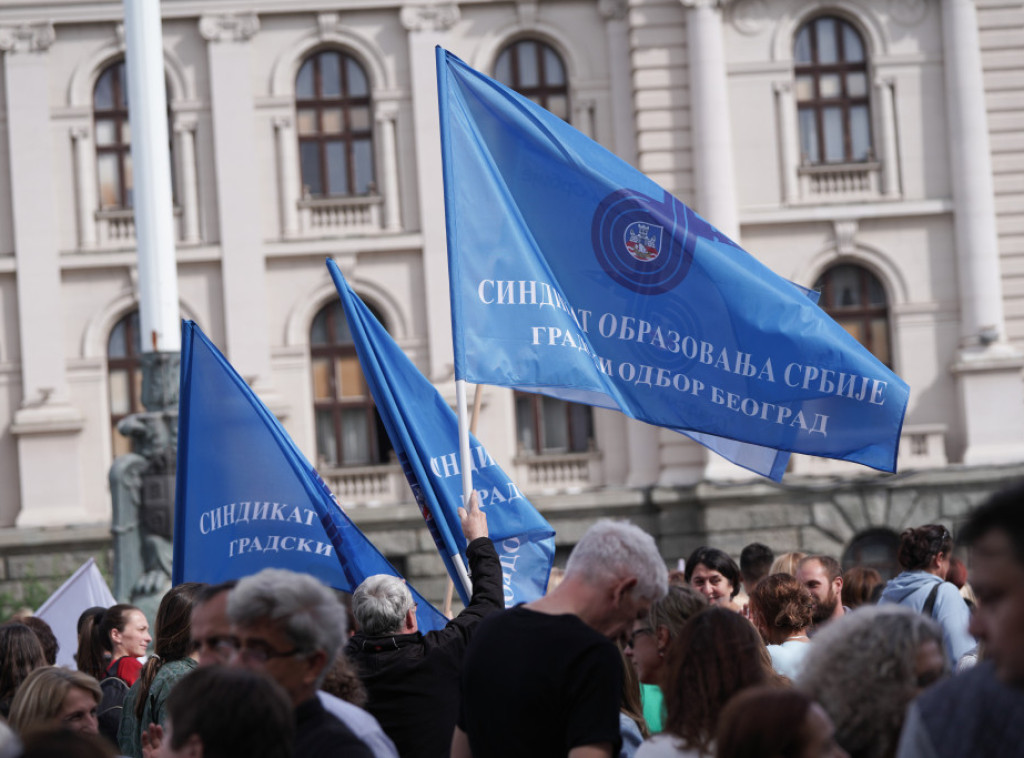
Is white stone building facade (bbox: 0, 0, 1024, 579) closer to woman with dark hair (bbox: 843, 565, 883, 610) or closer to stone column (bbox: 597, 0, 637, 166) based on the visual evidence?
stone column (bbox: 597, 0, 637, 166)

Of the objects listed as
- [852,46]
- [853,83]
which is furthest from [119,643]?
[852,46]

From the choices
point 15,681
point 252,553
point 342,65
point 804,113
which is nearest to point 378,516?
point 342,65

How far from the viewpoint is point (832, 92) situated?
21.2 m

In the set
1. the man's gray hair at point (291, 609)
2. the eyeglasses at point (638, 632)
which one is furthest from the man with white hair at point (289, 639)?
the eyeglasses at point (638, 632)

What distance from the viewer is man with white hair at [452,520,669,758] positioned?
378cm

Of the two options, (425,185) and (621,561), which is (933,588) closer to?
(621,561)

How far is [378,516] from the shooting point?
19.7 m

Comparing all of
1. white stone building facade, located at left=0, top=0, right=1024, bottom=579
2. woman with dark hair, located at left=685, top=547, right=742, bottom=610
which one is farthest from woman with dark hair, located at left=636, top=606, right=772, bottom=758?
white stone building facade, located at left=0, top=0, right=1024, bottom=579

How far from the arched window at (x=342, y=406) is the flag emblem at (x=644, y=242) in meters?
Result: 14.3

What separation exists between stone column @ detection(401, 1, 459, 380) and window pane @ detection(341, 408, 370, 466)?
5.66 feet

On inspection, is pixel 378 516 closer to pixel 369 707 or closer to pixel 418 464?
pixel 418 464

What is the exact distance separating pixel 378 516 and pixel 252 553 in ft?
41.2

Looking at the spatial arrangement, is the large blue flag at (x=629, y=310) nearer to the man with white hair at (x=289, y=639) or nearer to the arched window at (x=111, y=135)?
the man with white hair at (x=289, y=639)

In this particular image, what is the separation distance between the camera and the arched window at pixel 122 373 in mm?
20703
